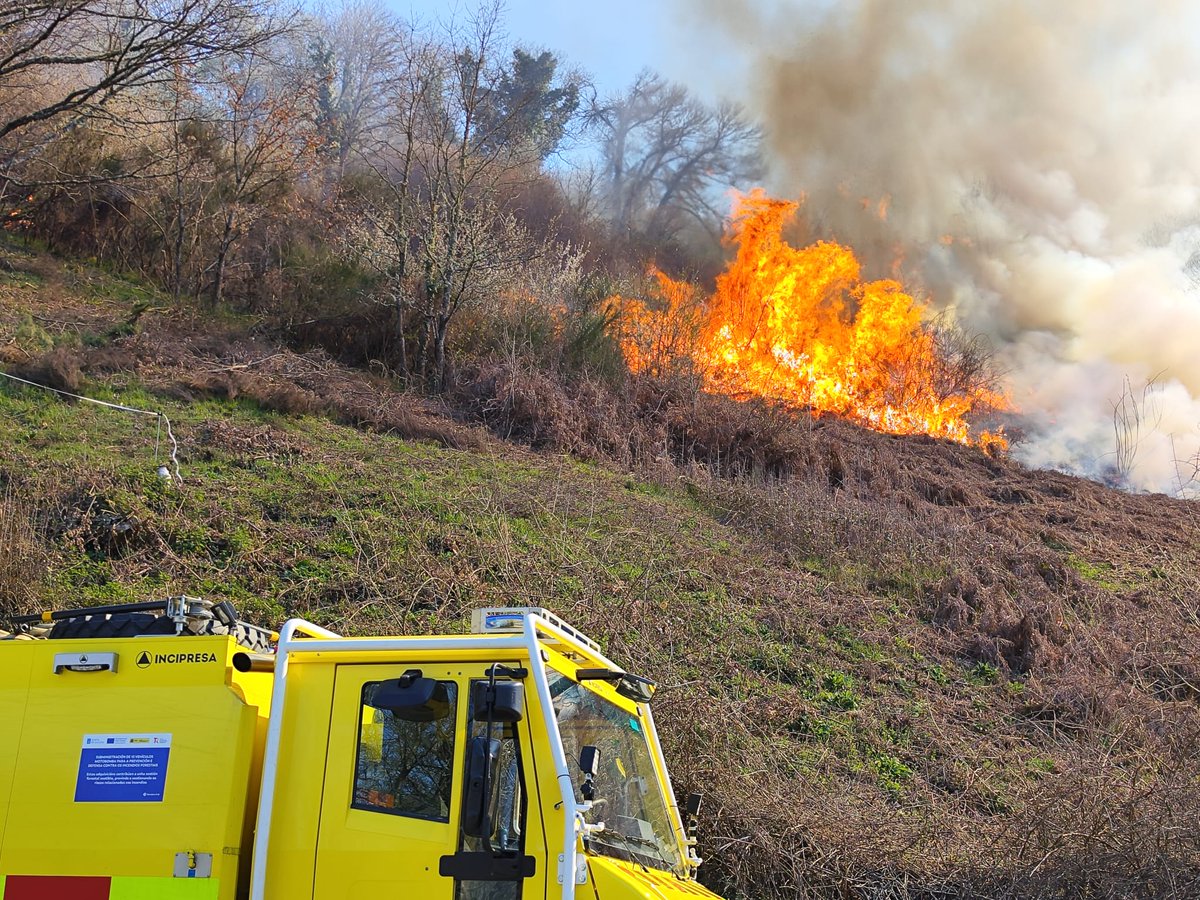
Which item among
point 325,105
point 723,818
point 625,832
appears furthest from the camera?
point 325,105

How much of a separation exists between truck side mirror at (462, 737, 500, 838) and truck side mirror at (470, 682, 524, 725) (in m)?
0.14

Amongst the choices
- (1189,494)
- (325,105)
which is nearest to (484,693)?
(1189,494)

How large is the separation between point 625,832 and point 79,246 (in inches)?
923

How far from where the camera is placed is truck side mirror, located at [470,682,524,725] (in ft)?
15.7

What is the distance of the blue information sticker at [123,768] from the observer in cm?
511

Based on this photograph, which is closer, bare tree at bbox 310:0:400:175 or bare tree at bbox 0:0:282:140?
bare tree at bbox 0:0:282:140

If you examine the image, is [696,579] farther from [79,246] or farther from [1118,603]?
[79,246]

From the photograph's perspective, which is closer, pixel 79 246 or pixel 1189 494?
pixel 79 246

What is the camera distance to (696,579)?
50.6 feet

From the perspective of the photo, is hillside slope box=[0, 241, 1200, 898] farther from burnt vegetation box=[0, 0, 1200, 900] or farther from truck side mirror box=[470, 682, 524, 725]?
truck side mirror box=[470, 682, 524, 725]

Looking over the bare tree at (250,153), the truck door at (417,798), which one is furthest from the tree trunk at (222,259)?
the truck door at (417,798)

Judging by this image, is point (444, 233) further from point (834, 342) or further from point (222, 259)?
point (834, 342)

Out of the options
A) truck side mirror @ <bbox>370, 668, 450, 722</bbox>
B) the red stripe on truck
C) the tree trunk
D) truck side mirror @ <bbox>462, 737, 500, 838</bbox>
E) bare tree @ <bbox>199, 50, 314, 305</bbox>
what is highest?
bare tree @ <bbox>199, 50, 314, 305</bbox>

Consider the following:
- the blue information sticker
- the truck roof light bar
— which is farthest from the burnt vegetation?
the blue information sticker
